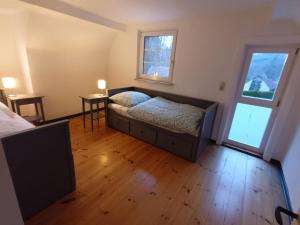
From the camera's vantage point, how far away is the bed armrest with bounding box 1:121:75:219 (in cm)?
117

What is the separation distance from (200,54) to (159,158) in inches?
77.4

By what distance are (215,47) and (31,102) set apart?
339 centimetres

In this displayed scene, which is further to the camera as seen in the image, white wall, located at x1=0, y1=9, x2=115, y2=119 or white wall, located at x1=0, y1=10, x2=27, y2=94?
white wall, located at x1=0, y1=9, x2=115, y2=119

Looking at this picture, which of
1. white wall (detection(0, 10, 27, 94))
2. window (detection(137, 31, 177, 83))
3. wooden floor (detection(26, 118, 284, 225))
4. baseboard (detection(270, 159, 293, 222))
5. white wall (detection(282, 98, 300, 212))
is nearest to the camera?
wooden floor (detection(26, 118, 284, 225))

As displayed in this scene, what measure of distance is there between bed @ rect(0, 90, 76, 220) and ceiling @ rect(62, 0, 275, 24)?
6.37ft

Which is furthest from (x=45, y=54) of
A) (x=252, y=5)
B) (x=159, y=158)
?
(x=252, y=5)

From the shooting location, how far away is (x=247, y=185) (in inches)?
76.7

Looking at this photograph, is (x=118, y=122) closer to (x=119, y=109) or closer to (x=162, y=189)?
(x=119, y=109)

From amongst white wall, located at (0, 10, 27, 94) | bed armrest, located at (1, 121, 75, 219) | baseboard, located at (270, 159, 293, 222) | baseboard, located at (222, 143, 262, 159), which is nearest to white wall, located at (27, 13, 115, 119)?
white wall, located at (0, 10, 27, 94)

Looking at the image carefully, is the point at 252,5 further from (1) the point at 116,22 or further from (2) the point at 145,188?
(2) the point at 145,188

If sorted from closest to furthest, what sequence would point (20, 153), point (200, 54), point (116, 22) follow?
point (20, 153) → point (200, 54) → point (116, 22)

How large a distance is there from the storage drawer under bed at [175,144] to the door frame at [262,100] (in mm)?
952

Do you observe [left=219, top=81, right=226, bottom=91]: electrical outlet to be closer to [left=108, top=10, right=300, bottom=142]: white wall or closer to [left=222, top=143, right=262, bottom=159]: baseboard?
[left=108, top=10, right=300, bottom=142]: white wall

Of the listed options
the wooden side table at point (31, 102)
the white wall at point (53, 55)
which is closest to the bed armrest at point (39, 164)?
the wooden side table at point (31, 102)
